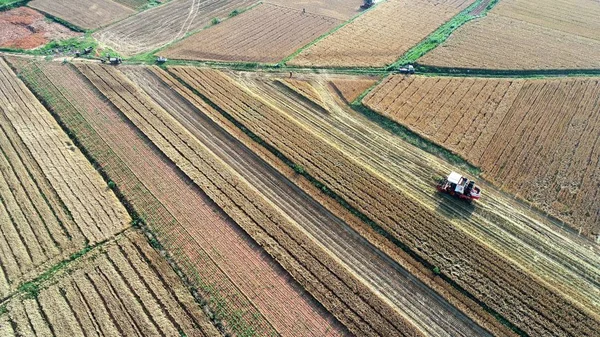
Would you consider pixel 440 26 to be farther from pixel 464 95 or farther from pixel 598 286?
pixel 598 286

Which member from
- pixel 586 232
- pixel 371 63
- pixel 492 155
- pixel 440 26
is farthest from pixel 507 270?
pixel 440 26

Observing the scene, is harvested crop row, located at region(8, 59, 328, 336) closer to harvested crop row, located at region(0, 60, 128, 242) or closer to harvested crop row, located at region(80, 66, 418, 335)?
harvested crop row, located at region(80, 66, 418, 335)

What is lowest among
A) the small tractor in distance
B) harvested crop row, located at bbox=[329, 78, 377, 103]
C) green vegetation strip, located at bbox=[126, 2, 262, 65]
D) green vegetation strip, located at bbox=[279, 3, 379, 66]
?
harvested crop row, located at bbox=[329, 78, 377, 103]

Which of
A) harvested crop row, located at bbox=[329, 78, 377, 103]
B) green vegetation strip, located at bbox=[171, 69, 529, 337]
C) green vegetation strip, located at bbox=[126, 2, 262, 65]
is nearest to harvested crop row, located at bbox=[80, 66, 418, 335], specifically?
green vegetation strip, located at bbox=[171, 69, 529, 337]

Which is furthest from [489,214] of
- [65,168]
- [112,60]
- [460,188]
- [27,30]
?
[27,30]

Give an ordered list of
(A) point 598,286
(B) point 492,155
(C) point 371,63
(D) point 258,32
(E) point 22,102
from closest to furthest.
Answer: (A) point 598,286 → (B) point 492,155 → (E) point 22,102 → (C) point 371,63 → (D) point 258,32
